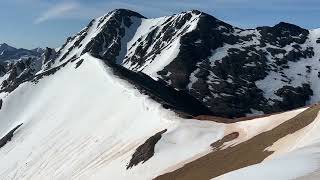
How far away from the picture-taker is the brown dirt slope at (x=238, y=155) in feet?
149

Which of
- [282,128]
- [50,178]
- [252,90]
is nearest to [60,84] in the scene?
[50,178]

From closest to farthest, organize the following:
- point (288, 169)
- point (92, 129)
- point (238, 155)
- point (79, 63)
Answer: point (288, 169), point (238, 155), point (92, 129), point (79, 63)

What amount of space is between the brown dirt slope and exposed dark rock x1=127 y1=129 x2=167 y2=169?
8.02 m

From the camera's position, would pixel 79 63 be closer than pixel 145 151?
No

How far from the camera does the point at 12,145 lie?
9750cm

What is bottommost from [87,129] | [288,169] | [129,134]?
[288,169]

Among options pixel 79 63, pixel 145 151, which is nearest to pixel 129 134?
pixel 145 151

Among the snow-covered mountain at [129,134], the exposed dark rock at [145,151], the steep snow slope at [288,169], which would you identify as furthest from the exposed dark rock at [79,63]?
the steep snow slope at [288,169]

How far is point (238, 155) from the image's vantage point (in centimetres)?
4841

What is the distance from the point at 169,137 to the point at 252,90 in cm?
13299

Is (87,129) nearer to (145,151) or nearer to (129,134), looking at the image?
(129,134)

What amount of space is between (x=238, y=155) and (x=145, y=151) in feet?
55.9

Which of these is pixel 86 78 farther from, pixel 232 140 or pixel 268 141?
pixel 268 141

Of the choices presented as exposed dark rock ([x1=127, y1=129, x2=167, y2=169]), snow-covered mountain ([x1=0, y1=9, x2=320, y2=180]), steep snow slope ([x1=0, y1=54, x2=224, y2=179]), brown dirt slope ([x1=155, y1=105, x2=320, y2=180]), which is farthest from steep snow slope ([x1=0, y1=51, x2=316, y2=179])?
brown dirt slope ([x1=155, y1=105, x2=320, y2=180])
